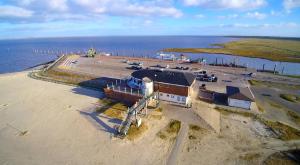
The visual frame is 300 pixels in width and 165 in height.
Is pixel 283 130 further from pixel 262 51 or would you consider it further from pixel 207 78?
pixel 262 51

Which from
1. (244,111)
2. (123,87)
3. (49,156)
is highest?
(123,87)

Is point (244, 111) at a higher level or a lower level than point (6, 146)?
higher

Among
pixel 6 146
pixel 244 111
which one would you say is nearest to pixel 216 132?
pixel 244 111

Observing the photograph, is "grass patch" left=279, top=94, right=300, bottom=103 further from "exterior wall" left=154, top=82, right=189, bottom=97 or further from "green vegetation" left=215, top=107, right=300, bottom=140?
"exterior wall" left=154, top=82, right=189, bottom=97

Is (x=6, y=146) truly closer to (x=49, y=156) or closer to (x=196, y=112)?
(x=49, y=156)

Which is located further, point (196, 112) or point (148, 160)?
point (196, 112)

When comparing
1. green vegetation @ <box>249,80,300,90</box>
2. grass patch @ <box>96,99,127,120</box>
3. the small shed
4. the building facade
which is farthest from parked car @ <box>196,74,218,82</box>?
grass patch @ <box>96,99,127,120</box>

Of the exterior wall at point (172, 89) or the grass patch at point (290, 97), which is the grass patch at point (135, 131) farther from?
the grass patch at point (290, 97)

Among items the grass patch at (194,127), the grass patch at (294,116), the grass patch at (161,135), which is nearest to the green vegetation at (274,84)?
the grass patch at (294,116)
